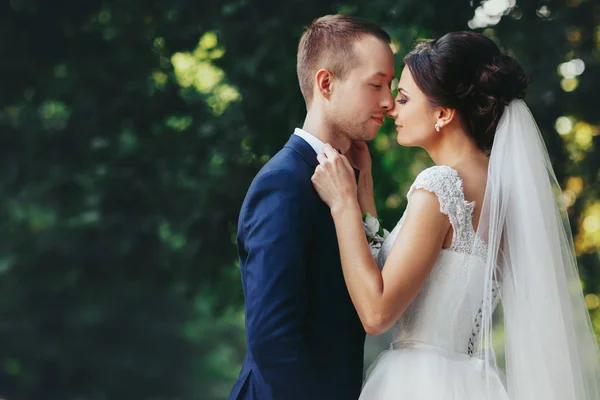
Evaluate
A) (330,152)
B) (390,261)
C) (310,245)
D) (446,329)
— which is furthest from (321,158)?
(446,329)

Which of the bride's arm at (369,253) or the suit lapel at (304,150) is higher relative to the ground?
the suit lapel at (304,150)

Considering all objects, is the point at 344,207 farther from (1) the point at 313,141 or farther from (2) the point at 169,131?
(2) the point at 169,131

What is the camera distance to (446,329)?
2.56m

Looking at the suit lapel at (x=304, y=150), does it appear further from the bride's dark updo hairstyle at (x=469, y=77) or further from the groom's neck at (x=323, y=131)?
the bride's dark updo hairstyle at (x=469, y=77)

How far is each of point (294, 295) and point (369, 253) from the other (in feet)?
0.87

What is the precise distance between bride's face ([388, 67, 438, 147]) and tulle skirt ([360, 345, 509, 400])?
0.70 metres

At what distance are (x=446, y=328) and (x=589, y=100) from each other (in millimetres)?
3028

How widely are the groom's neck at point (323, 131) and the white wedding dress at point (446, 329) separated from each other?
0.30m

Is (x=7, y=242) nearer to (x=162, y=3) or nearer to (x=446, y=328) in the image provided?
(x=162, y=3)

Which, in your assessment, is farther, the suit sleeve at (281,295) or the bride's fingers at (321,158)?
the bride's fingers at (321,158)

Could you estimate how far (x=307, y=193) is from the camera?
2406 millimetres

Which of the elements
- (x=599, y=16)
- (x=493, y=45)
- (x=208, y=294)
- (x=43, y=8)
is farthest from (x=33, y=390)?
(x=599, y=16)

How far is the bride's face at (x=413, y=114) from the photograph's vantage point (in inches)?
104

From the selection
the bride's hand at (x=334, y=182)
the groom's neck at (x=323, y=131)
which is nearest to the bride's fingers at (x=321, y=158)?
the bride's hand at (x=334, y=182)
